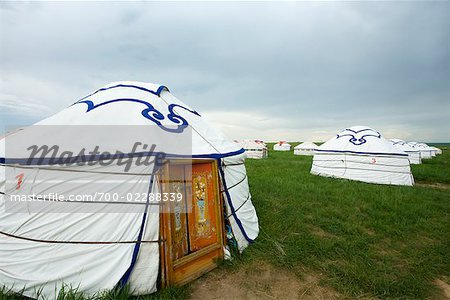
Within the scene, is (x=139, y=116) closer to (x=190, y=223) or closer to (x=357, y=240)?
(x=190, y=223)

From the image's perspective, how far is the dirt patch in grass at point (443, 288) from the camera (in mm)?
2426

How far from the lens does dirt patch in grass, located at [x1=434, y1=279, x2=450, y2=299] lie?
2.43 m

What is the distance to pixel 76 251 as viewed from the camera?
2.20m

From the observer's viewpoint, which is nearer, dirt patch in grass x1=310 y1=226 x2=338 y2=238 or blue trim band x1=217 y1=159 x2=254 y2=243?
blue trim band x1=217 y1=159 x2=254 y2=243

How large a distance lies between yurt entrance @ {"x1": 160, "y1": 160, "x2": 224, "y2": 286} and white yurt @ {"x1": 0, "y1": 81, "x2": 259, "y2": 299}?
1 centimetres

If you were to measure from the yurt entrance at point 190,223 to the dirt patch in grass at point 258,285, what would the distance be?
0.17m

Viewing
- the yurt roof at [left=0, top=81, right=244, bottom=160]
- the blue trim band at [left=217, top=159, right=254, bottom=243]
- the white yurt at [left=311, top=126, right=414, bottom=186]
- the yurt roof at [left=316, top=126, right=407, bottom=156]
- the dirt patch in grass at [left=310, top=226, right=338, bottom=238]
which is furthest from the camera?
the yurt roof at [left=316, top=126, right=407, bottom=156]

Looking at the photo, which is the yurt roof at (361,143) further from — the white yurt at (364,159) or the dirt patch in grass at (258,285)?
the dirt patch in grass at (258,285)

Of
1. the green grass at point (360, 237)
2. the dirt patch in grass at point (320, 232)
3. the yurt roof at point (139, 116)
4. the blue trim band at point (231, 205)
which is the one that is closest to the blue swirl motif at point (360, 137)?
the green grass at point (360, 237)

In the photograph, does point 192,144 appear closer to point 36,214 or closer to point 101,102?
point 101,102

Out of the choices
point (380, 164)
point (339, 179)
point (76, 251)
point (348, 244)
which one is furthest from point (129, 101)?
point (380, 164)

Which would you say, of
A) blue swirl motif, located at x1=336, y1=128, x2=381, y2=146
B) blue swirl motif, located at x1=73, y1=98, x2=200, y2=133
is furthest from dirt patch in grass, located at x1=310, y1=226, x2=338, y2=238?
blue swirl motif, located at x1=336, y1=128, x2=381, y2=146

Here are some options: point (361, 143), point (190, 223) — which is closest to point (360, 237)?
point (190, 223)

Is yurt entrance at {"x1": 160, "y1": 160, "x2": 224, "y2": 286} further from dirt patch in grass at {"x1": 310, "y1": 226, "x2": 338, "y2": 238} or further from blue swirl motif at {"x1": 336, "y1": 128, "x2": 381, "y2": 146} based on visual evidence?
blue swirl motif at {"x1": 336, "y1": 128, "x2": 381, "y2": 146}
